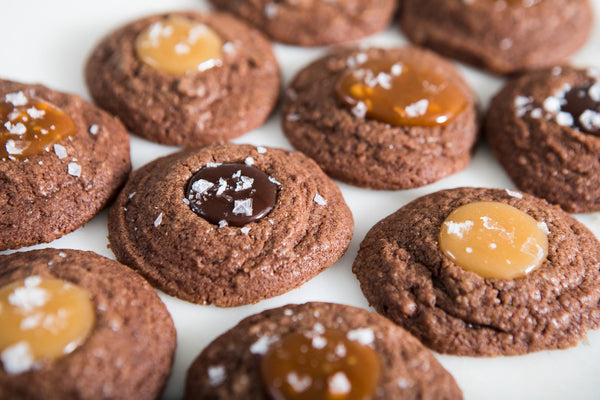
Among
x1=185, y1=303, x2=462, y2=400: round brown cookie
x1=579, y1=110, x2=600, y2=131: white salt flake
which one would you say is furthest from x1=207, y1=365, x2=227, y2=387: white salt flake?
x1=579, y1=110, x2=600, y2=131: white salt flake

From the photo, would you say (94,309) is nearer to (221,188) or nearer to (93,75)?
(221,188)

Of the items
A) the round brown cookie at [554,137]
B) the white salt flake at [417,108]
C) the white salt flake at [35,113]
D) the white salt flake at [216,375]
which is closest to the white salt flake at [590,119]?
the round brown cookie at [554,137]

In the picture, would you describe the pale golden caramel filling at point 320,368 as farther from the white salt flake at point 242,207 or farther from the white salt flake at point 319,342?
the white salt flake at point 242,207

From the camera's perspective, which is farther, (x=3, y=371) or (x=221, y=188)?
(x=221, y=188)

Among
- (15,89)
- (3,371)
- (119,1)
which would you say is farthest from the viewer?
(119,1)

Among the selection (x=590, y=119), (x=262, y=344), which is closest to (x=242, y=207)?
(x=262, y=344)

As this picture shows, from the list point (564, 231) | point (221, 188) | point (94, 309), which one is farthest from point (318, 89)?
point (94, 309)

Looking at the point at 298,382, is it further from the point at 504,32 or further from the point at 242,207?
the point at 504,32

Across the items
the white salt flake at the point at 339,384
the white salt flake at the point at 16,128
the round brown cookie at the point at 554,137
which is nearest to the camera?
the white salt flake at the point at 339,384
